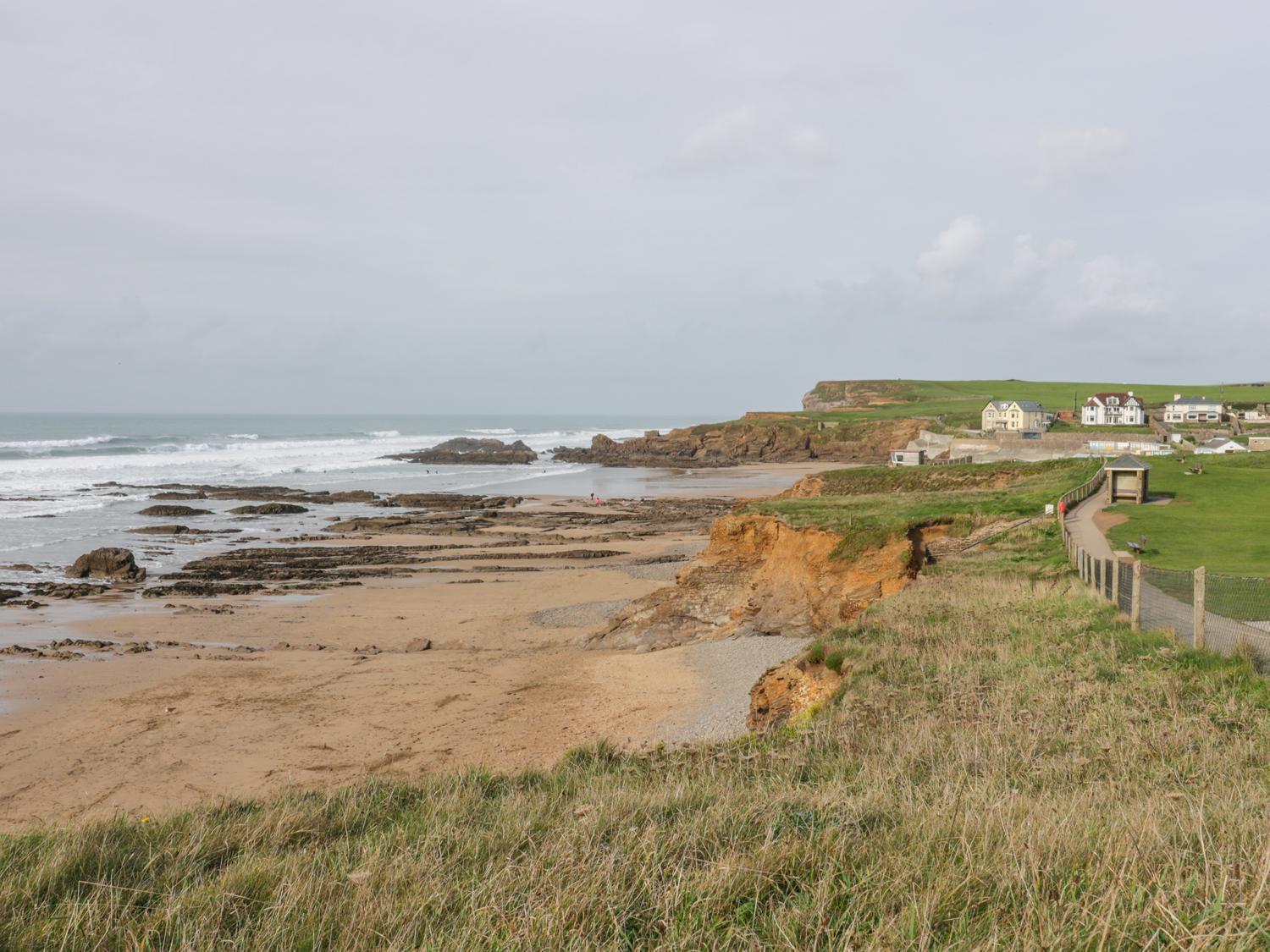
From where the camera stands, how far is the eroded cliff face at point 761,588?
2020cm

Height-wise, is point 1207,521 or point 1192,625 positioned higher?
point 1207,521

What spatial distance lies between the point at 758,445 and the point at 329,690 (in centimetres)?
8608

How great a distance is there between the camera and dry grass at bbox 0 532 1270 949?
3.83 metres

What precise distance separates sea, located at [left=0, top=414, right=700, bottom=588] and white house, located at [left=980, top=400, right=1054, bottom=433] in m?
35.8

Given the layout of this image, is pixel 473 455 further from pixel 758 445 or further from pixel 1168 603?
pixel 1168 603

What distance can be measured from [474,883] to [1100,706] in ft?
22.1

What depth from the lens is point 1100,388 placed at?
135625mm

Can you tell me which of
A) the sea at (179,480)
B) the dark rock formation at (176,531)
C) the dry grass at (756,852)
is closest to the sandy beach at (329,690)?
the dry grass at (756,852)

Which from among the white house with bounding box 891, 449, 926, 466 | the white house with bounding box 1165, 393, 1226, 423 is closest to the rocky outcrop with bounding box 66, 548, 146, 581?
the white house with bounding box 891, 449, 926, 466

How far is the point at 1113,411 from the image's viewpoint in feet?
291

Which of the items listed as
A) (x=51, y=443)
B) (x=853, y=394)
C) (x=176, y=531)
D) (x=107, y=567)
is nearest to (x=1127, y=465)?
(x=107, y=567)

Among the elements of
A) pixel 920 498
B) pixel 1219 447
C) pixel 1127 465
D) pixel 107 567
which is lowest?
pixel 107 567

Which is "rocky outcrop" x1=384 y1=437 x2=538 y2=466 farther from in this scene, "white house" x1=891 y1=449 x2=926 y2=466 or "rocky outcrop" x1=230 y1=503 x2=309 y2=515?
"white house" x1=891 y1=449 x2=926 y2=466

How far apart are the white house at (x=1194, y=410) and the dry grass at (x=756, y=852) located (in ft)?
306
